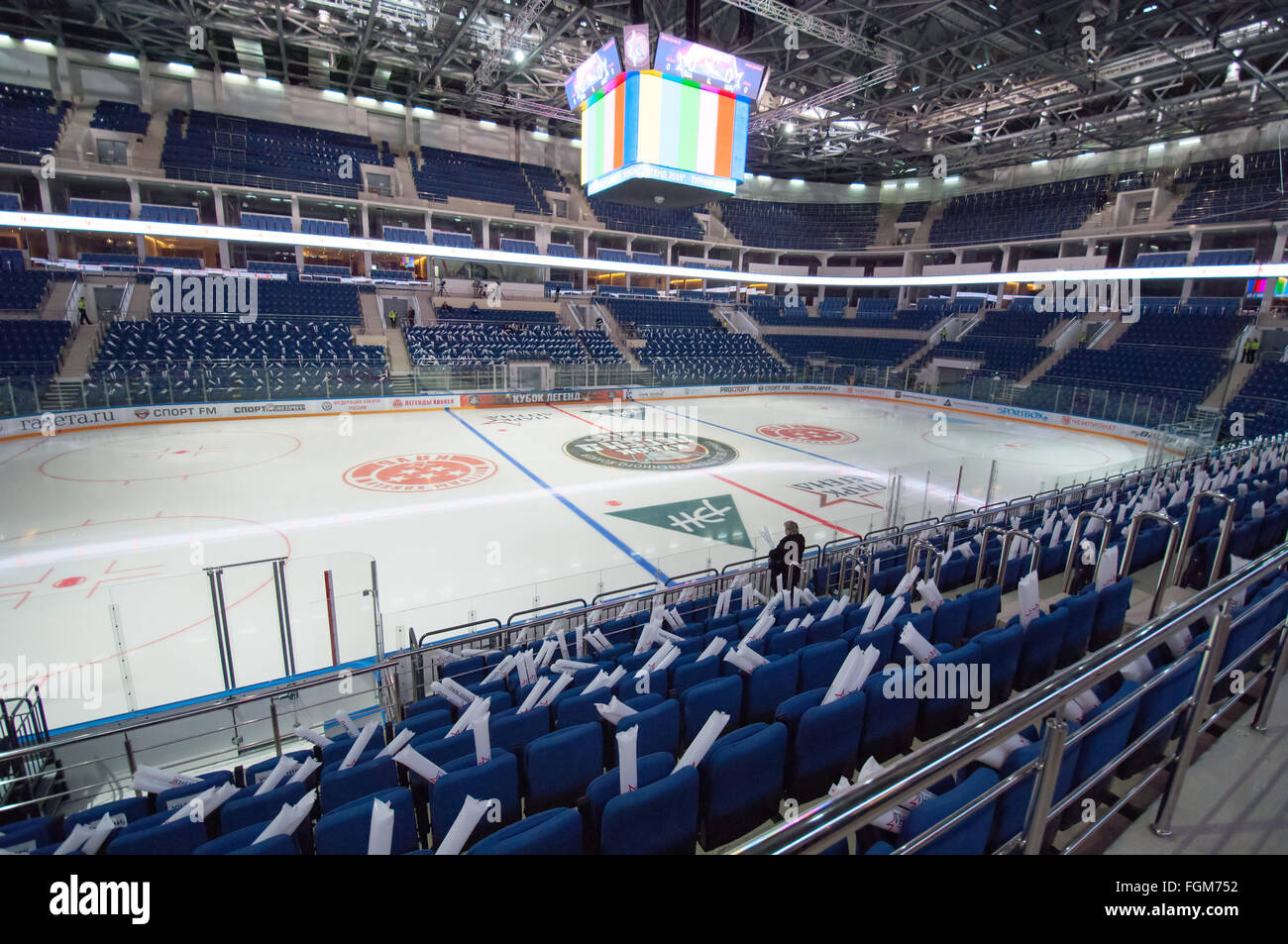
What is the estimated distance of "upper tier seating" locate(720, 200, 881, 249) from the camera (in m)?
38.2

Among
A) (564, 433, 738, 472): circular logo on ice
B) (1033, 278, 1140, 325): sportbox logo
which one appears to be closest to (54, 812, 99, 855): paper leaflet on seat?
(564, 433, 738, 472): circular logo on ice

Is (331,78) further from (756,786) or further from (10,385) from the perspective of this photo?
(756,786)

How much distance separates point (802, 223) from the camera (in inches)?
1553

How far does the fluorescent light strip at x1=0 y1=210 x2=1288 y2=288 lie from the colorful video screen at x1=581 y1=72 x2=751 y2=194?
15000 mm

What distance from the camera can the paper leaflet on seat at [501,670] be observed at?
453 cm

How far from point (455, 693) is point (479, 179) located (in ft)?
106

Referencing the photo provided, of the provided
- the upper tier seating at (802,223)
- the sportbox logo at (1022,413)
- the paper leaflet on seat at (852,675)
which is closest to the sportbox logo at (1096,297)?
the sportbox logo at (1022,413)

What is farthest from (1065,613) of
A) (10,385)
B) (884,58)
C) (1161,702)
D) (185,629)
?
(10,385)

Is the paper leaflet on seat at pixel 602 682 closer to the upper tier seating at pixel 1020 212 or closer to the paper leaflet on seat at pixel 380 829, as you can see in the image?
the paper leaflet on seat at pixel 380 829

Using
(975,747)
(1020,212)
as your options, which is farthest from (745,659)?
(1020,212)

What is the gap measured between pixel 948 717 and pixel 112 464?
15.9 m

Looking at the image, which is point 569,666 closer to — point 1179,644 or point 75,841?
point 75,841

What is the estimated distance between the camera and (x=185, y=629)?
6473 mm

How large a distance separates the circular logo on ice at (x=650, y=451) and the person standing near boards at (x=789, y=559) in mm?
7406
